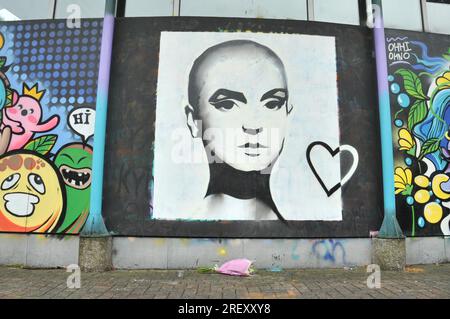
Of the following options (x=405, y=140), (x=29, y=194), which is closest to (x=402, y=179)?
(x=405, y=140)

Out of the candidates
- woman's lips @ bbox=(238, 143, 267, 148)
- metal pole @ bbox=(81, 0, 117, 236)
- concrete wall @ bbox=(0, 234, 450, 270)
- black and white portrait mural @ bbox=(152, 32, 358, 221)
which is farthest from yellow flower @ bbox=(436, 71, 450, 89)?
metal pole @ bbox=(81, 0, 117, 236)

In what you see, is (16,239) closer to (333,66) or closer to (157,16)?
(157,16)

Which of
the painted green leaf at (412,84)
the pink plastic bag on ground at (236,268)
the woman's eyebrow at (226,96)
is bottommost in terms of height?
the pink plastic bag on ground at (236,268)

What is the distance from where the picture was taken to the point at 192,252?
8062 mm

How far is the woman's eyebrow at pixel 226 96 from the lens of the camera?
8.48 meters

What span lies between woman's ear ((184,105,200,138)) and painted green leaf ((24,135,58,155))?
2.94 metres

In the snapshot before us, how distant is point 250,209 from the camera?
817 cm

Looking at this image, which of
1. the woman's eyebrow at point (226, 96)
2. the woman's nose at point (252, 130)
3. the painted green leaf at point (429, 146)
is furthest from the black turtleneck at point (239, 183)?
the painted green leaf at point (429, 146)

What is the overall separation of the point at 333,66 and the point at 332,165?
90.2 inches

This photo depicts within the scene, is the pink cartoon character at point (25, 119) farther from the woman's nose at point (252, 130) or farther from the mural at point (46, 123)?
the woman's nose at point (252, 130)

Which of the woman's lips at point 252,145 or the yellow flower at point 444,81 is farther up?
the yellow flower at point 444,81

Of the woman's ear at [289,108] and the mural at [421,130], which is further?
the mural at [421,130]

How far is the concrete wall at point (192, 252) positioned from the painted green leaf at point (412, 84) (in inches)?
144
